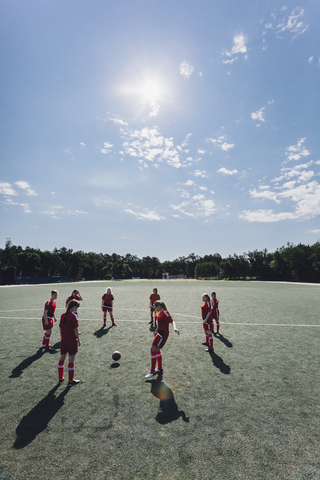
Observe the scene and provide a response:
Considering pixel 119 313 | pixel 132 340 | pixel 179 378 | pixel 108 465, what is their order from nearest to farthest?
1. pixel 108 465
2. pixel 179 378
3. pixel 132 340
4. pixel 119 313

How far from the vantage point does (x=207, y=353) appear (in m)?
9.23

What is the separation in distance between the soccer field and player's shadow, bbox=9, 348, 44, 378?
3 cm

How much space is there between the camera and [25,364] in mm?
8180

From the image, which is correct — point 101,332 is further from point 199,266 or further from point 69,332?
point 199,266

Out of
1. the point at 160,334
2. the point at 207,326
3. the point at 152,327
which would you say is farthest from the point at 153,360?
the point at 152,327

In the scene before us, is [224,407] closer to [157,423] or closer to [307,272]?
[157,423]

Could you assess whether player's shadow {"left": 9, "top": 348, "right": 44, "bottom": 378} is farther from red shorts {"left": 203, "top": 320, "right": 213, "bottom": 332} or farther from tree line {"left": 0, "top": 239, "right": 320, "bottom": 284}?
tree line {"left": 0, "top": 239, "right": 320, "bottom": 284}

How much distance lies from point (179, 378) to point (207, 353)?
2498mm

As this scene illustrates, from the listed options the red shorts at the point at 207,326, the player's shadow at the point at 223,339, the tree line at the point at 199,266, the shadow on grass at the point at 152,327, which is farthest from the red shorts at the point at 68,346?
the tree line at the point at 199,266

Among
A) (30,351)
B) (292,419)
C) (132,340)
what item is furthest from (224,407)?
(30,351)

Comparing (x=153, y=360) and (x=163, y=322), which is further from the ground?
(x=163, y=322)

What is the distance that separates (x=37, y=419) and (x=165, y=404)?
3.01m

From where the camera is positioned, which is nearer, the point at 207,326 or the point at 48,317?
the point at 207,326

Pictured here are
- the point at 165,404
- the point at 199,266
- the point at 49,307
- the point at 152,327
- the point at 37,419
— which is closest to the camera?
the point at 37,419
